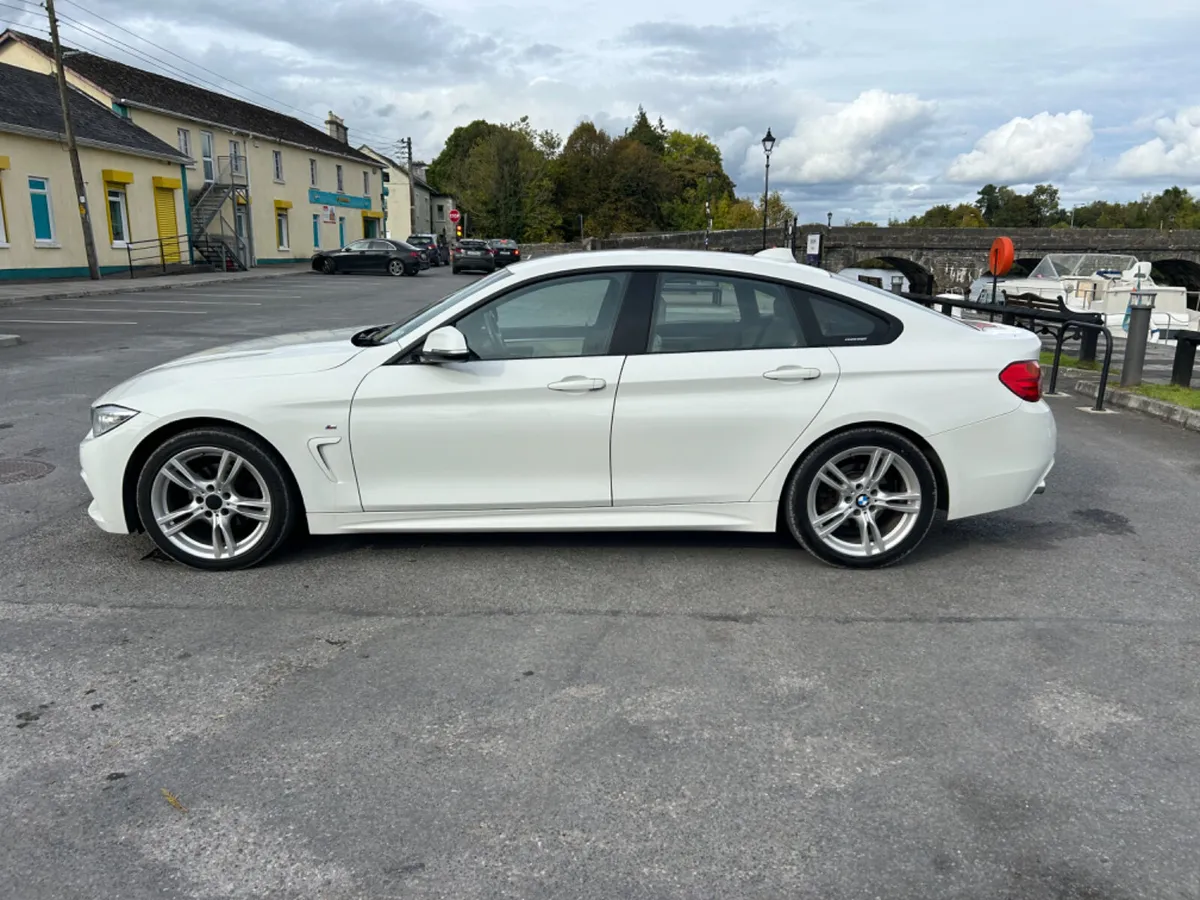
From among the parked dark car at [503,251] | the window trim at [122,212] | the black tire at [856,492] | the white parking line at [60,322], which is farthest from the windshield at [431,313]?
the parked dark car at [503,251]

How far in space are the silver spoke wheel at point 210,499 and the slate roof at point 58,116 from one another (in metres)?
26.1

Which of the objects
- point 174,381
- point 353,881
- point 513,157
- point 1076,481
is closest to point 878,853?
point 353,881

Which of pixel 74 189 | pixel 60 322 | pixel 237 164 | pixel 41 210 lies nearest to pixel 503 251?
pixel 237 164

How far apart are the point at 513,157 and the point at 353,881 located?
72.8 meters

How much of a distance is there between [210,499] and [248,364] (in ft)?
2.27

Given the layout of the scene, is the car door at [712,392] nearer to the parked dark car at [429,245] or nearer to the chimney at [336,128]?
the parked dark car at [429,245]

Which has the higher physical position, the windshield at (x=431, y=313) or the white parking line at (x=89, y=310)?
the windshield at (x=431, y=313)

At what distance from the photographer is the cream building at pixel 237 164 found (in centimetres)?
3450

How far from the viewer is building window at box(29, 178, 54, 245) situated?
26.4 meters

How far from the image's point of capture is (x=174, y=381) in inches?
→ 174

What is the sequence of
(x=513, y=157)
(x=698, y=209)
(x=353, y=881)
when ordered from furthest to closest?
(x=698, y=209)
(x=513, y=157)
(x=353, y=881)

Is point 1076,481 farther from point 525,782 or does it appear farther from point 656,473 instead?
point 525,782

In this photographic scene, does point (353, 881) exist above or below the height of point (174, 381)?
below

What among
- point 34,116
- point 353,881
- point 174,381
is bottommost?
point 353,881
